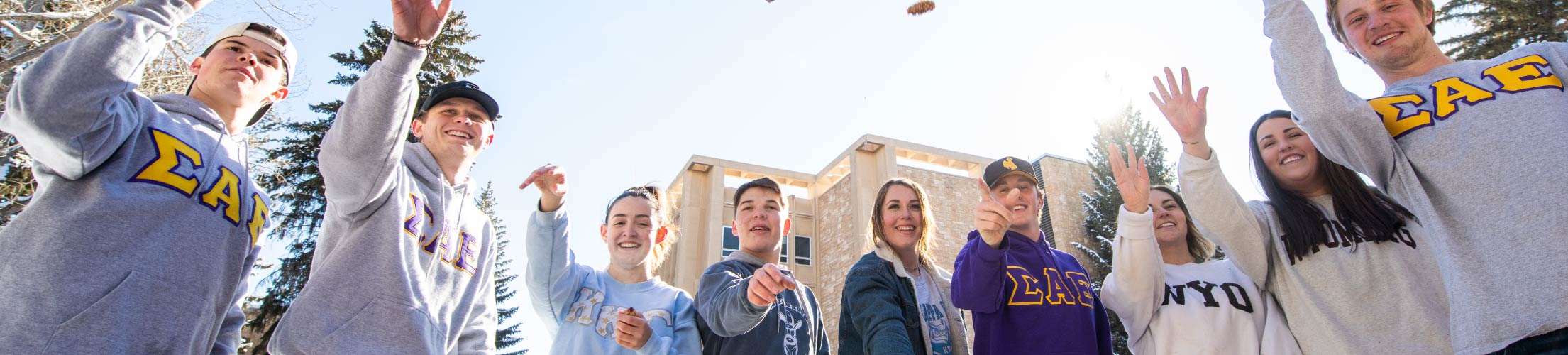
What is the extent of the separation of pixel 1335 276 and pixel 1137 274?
0.69 metres

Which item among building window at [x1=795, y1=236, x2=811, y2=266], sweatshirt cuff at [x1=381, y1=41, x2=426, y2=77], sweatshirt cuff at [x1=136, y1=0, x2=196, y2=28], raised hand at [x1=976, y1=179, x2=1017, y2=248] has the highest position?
building window at [x1=795, y1=236, x2=811, y2=266]

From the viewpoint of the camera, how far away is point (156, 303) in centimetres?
190

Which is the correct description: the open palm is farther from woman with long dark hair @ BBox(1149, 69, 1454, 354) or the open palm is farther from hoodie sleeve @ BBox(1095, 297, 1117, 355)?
hoodie sleeve @ BBox(1095, 297, 1117, 355)

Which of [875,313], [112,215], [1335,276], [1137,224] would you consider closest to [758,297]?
[875,313]

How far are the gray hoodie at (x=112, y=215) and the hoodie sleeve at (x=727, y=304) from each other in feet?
5.37

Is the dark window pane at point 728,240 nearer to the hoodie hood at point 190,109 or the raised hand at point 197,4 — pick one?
the hoodie hood at point 190,109

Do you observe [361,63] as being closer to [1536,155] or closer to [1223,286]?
[1223,286]

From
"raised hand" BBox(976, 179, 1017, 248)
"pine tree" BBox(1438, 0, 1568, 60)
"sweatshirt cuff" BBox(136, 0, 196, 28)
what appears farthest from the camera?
"pine tree" BBox(1438, 0, 1568, 60)

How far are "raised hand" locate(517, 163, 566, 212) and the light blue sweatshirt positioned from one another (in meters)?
0.04

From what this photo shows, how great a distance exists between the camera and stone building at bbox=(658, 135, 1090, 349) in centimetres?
1825

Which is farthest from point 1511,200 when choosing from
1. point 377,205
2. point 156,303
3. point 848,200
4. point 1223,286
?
point 848,200

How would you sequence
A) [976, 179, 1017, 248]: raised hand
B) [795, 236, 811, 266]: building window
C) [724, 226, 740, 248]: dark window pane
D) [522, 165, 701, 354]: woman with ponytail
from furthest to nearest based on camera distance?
[724, 226, 740, 248]: dark window pane
[795, 236, 811, 266]: building window
[522, 165, 701, 354]: woman with ponytail
[976, 179, 1017, 248]: raised hand

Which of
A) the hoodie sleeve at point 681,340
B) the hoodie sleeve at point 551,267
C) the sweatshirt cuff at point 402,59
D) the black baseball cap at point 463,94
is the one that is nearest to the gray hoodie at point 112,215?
the sweatshirt cuff at point 402,59

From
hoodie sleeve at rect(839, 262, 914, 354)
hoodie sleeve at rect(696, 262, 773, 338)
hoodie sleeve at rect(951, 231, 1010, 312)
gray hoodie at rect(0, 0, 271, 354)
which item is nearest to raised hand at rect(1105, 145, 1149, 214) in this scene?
hoodie sleeve at rect(951, 231, 1010, 312)
